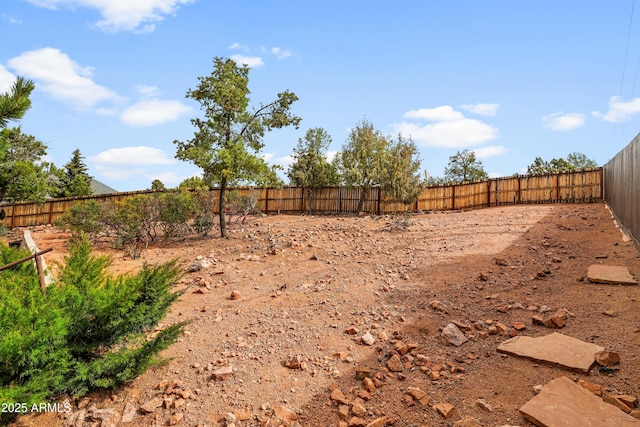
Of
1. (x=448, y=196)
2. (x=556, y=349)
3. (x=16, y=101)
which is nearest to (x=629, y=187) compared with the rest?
(x=556, y=349)

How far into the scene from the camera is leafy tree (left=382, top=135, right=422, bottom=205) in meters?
17.9

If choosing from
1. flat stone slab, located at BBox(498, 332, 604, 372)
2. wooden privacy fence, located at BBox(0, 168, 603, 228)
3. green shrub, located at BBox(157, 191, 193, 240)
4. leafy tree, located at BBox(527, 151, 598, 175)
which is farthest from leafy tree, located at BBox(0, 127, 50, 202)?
leafy tree, located at BBox(527, 151, 598, 175)

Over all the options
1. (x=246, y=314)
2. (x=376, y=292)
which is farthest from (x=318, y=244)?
(x=246, y=314)

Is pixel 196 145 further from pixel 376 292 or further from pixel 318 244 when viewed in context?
pixel 376 292

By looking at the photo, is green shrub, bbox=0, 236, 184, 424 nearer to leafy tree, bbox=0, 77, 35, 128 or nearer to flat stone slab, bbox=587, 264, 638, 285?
leafy tree, bbox=0, 77, 35, 128

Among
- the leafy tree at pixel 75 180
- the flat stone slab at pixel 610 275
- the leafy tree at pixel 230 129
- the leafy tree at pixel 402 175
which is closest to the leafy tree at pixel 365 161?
the leafy tree at pixel 402 175

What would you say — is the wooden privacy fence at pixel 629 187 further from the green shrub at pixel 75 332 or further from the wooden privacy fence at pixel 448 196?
the green shrub at pixel 75 332

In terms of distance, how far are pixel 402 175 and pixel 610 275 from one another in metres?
11.9

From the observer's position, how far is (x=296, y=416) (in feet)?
13.0

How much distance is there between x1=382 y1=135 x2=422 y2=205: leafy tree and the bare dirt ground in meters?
8.20

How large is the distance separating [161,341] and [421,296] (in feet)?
13.2

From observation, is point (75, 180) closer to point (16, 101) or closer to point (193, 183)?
point (193, 183)

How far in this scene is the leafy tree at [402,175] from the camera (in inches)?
703

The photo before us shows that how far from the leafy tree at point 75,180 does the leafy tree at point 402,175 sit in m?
24.0
